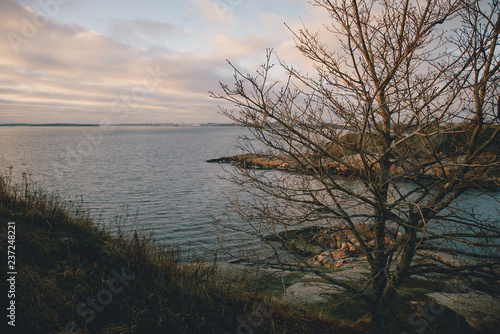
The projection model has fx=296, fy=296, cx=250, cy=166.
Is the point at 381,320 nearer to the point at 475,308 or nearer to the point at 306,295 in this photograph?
the point at 306,295

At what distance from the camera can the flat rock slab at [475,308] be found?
6.43m

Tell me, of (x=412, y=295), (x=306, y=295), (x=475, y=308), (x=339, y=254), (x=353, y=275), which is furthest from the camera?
(x=339, y=254)

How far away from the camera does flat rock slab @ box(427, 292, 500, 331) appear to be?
6.43 m

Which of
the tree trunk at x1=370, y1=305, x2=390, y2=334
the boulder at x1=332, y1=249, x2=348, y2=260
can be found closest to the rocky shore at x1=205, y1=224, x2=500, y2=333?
the tree trunk at x1=370, y1=305, x2=390, y2=334

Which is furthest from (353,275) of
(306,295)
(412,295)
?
(412,295)

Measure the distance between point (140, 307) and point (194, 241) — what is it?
845 centimetres

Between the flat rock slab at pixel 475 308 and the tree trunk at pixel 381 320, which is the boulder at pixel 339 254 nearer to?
the flat rock slab at pixel 475 308

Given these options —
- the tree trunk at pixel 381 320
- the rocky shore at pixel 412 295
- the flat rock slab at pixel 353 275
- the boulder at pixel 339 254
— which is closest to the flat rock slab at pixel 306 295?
the rocky shore at pixel 412 295

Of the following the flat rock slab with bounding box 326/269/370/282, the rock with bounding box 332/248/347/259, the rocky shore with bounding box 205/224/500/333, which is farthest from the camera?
the rock with bounding box 332/248/347/259

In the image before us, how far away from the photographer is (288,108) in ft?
14.8

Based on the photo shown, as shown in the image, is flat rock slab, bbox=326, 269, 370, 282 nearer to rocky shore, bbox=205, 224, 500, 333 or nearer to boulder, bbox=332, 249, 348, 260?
rocky shore, bbox=205, 224, 500, 333

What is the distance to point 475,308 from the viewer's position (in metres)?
6.98

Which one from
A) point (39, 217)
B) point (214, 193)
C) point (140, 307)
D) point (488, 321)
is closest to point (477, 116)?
point (488, 321)

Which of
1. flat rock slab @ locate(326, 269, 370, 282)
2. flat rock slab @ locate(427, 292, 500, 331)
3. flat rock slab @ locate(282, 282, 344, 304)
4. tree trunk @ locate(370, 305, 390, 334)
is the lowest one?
flat rock slab @ locate(326, 269, 370, 282)
